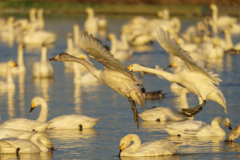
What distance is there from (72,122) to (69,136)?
0.66 metres

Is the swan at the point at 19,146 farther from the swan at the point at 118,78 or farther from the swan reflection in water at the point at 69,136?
the swan at the point at 118,78

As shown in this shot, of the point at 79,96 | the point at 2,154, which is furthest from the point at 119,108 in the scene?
the point at 2,154

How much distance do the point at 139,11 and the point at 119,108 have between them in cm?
3834

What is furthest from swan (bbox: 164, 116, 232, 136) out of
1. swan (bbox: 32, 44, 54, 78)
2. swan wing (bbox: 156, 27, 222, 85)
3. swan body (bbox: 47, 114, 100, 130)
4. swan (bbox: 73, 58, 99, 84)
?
swan (bbox: 32, 44, 54, 78)

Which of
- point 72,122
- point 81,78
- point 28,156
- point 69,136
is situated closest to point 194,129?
point 69,136

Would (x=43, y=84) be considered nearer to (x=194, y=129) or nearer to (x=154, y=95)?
(x=154, y=95)

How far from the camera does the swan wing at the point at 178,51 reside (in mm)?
10273

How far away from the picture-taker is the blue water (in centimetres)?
1088

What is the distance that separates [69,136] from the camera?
40.5 ft

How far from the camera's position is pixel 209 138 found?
39.4ft

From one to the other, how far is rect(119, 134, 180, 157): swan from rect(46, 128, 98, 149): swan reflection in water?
118 centimetres

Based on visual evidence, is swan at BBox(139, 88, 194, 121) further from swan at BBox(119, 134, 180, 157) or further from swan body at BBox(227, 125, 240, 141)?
swan at BBox(119, 134, 180, 157)

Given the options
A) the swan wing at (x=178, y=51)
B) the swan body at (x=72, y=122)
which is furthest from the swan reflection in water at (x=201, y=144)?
the swan body at (x=72, y=122)

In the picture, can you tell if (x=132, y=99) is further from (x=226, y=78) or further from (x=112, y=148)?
(x=226, y=78)
